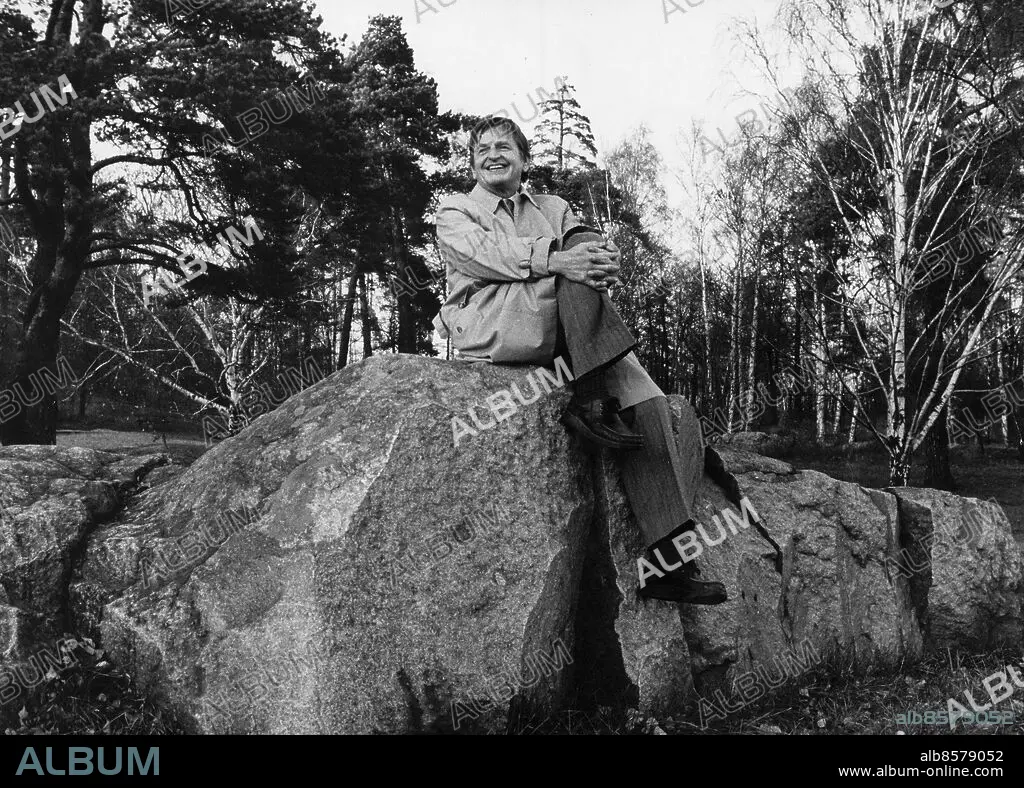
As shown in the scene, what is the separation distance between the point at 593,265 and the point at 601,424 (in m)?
0.66

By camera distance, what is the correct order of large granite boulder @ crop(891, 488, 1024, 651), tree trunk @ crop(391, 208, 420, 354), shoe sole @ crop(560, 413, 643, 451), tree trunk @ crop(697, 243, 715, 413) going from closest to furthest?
shoe sole @ crop(560, 413, 643, 451) < large granite boulder @ crop(891, 488, 1024, 651) < tree trunk @ crop(391, 208, 420, 354) < tree trunk @ crop(697, 243, 715, 413)

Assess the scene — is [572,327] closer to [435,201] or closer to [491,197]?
[491,197]

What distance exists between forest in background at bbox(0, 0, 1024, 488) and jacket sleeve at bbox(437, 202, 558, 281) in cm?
309

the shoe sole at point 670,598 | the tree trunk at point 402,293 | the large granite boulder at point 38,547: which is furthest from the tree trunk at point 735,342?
the large granite boulder at point 38,547

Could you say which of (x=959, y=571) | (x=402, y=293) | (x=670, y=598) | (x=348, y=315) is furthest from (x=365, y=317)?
(x=670, y=598)

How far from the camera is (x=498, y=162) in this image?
11.7 feet

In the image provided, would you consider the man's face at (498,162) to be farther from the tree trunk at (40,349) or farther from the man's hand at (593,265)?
the tree trunk at (40,349)

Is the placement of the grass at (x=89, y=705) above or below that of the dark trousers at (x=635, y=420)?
below

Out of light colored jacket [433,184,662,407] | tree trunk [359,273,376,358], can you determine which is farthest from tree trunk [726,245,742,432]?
light colored jacket [433,184,662,407]

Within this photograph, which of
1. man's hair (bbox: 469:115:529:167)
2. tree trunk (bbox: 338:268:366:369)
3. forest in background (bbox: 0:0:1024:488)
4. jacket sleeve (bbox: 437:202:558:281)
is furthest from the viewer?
tree trunk (bbox: 338:268:366:369)

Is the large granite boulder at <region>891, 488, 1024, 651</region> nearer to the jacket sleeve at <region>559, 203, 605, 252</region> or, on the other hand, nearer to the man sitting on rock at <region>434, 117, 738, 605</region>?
the man sitting on rock at <region>434, 117, 738, 605</region>

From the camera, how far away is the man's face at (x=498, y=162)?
11.7 feet

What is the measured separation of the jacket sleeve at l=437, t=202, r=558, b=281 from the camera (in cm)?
323
